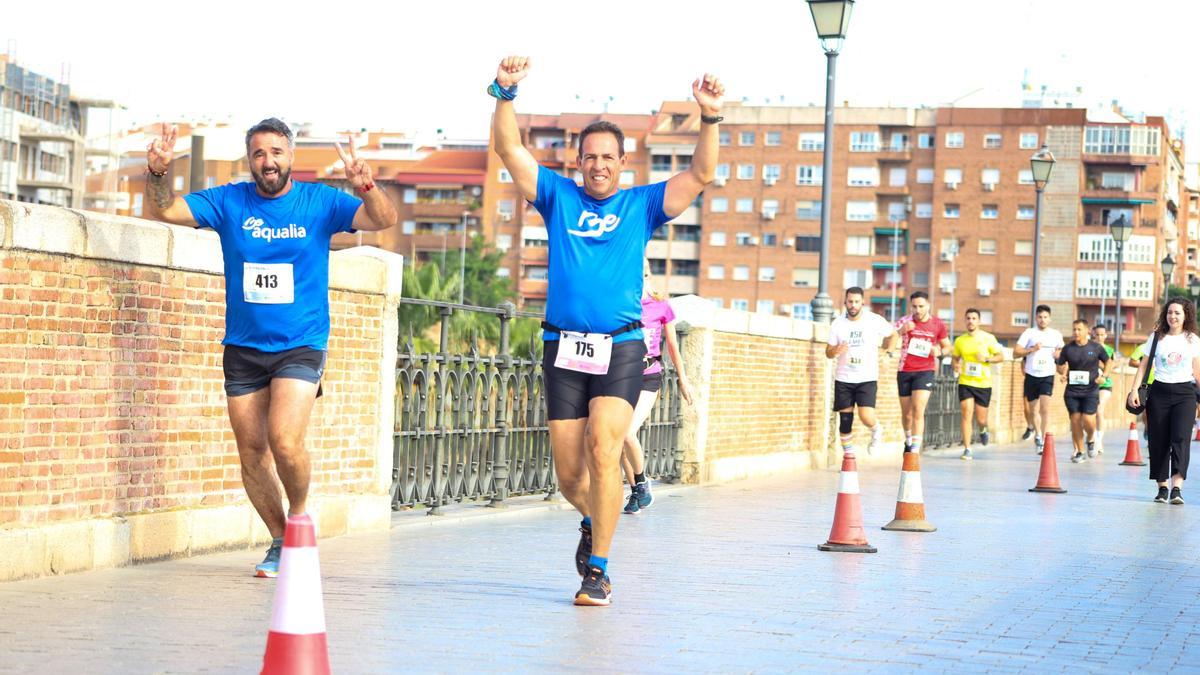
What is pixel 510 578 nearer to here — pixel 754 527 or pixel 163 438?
pixel 163 438

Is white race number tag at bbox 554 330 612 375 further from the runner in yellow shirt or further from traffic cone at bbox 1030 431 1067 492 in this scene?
the runner in yellow shirt

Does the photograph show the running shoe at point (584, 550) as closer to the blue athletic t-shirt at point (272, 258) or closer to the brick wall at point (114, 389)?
the blue athletic t-shirt at point (272, 258)

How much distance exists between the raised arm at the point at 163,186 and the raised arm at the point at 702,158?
2191 mm

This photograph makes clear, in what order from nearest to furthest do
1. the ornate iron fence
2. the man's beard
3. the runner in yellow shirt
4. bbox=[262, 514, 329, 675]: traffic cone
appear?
1. bbox=[262, 514, 329, 675]: traffic cone
2. the man's beard
3. the ornate iron fence
4. the runner in yellow shirt

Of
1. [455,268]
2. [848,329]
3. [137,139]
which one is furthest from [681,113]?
[848,329]

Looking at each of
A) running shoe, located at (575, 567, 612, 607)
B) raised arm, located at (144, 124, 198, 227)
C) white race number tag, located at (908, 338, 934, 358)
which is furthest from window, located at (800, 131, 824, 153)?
running shoe, located at (575, 567, 612, 607)

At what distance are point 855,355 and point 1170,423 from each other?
12.2ft

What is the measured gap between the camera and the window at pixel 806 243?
128125 mm

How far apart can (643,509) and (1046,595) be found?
18.6 ft

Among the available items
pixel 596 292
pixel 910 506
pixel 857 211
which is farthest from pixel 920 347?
pixel 857 211

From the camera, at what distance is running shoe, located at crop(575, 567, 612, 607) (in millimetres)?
8289

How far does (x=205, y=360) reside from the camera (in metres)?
10.1

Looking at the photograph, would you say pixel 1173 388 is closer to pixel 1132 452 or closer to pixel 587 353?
pixel 1132 452

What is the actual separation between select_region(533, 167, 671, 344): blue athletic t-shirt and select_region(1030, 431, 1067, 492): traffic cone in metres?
11.2
